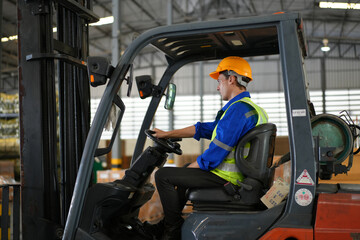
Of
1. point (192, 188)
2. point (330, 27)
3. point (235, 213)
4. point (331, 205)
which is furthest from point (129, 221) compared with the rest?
point (330, 27)

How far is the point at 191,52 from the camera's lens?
10.9 feet

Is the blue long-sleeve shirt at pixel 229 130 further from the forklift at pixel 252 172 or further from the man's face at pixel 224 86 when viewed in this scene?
the man's face at pixel 224 86

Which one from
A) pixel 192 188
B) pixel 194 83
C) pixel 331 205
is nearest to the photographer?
pixel 331 205

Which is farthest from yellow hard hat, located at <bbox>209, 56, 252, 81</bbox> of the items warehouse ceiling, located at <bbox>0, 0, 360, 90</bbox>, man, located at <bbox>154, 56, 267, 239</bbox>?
warehouse ceiling, located at <bbox>0, 0, 360, 90</bbox>

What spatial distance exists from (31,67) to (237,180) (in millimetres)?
1671

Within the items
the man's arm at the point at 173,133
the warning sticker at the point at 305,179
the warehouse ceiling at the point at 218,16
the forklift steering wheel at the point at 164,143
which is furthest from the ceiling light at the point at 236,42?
the warehouse ceiling at the point at 218,16

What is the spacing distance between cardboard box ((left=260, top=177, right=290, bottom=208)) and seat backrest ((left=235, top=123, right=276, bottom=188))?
11 cm

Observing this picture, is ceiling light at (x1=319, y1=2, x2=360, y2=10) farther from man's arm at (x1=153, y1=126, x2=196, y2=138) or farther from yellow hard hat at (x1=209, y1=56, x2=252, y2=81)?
man's arm at (x1=153, y1=126, x2=196, y2=138)

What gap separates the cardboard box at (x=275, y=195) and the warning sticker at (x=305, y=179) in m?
0.26

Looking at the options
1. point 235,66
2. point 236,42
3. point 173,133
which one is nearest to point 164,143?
point 173,133

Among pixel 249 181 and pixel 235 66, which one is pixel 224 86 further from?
pixel 249 181

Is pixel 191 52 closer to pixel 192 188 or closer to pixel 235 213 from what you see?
pixel 192 188

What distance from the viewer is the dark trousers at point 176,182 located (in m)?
2.65

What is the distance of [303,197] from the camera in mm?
2281
